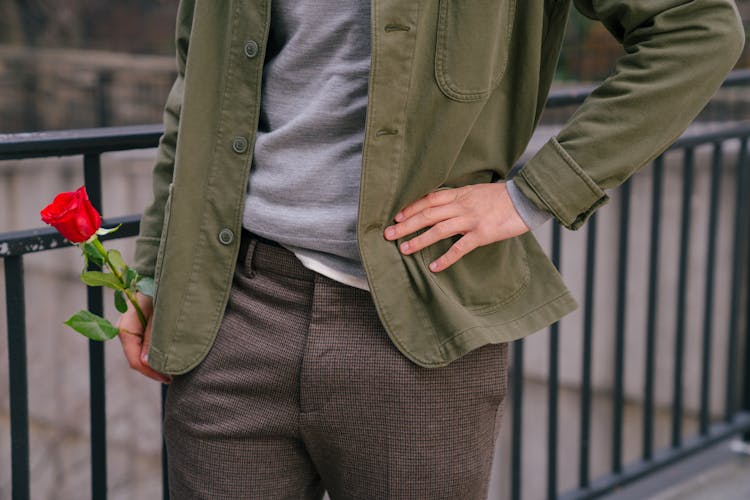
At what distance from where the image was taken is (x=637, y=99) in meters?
1.41

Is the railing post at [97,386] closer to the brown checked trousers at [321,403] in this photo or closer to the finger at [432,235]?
the brown checked trousers at [321,403]

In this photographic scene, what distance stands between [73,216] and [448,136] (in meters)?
0.54

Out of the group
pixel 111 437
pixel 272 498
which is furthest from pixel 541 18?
pixel 111 437

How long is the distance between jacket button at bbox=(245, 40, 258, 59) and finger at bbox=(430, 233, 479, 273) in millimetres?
386

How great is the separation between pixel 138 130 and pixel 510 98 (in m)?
0.82

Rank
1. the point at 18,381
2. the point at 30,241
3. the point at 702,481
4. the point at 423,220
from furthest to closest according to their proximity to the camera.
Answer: the point at 702,481 → the point at 18,381 → the point at 30,241 → the point at 423,220

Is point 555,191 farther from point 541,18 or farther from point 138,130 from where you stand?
point 138,130

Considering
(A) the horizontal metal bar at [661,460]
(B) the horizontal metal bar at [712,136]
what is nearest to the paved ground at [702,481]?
(A) the horizontal metal bar at [661,460]

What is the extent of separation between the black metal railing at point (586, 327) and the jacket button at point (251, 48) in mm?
548

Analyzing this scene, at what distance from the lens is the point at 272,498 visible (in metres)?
1.45

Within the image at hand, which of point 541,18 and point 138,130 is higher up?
point 541,18

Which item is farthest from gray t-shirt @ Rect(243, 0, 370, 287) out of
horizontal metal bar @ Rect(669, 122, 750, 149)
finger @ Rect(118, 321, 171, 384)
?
horizontal metal bar @ Rect(669, 122, 750, 149)

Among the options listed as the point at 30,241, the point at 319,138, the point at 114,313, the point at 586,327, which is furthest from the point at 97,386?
the point at 114,313

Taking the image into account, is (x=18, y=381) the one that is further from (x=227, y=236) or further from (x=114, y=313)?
(x=114, y=313)
